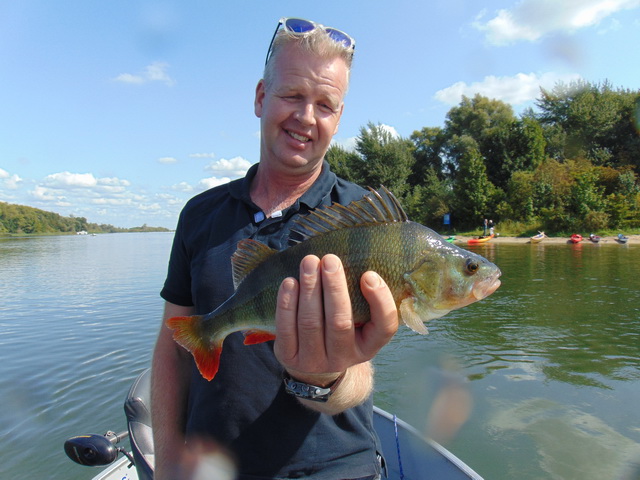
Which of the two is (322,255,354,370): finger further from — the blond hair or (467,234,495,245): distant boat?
(467,234,495,245): distant boat

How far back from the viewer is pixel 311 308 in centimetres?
185

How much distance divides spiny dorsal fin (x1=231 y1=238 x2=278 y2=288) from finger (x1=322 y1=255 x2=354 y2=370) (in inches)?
21.9

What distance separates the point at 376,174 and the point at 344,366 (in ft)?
174

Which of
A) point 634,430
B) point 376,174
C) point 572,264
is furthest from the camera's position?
point 376,174

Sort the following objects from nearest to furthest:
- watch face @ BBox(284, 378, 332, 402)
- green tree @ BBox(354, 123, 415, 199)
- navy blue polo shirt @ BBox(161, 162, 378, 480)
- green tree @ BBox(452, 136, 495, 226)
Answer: watch face @ BBox(284, 378, 332, 402)
navy blue polo shirt @ BBox(161, 162, 378, 480)
green tree @ BBox(452, 136, 495, 226)
green tree @ BBox(354, 123, 415, 199)

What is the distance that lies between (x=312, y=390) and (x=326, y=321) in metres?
0.42

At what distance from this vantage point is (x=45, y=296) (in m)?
21.4

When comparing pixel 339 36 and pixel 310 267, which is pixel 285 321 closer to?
pixel 310 267

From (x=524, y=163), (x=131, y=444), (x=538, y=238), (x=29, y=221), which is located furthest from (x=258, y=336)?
(x=29, y=221)

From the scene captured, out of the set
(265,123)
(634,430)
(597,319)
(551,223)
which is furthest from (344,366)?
(551,223)

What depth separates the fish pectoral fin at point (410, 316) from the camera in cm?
212

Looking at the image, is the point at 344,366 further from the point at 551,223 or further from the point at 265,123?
the point at 551,223

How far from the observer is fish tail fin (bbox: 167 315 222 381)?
2307 millimetres

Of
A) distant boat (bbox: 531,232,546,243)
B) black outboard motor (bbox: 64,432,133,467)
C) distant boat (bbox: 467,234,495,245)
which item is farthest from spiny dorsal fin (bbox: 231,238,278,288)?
distant boat (bbox: 531,232,546,243)
